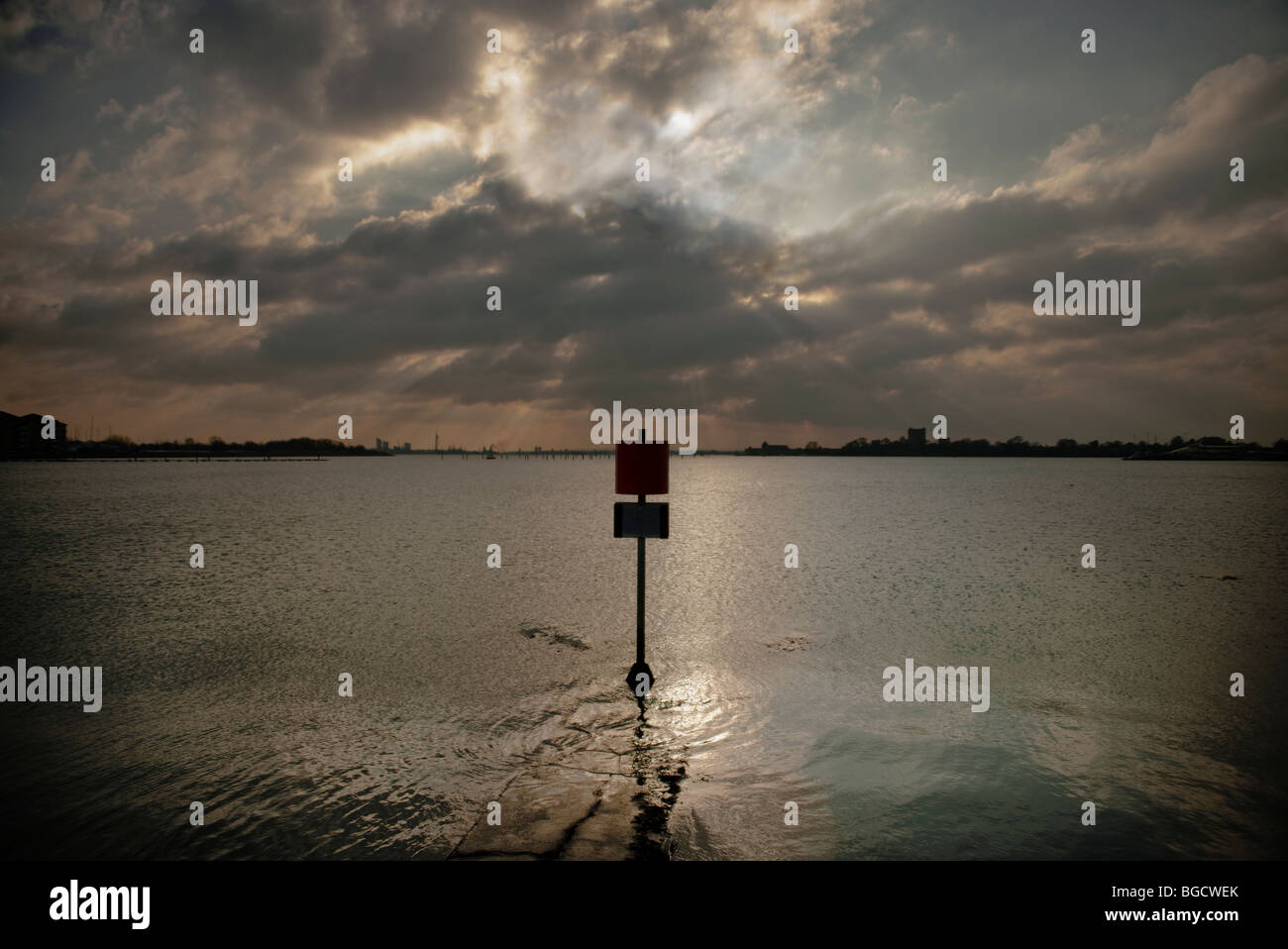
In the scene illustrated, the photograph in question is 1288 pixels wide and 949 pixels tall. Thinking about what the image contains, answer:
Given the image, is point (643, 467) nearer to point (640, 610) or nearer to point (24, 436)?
point (640, 610)

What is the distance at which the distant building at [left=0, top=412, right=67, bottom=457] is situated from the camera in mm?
167250

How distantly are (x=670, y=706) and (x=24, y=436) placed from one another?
237054mm

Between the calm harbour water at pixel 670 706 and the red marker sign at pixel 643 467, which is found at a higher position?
the red marker sign at pixel 643 467

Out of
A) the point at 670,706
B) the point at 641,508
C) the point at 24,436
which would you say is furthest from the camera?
the point at 24,436

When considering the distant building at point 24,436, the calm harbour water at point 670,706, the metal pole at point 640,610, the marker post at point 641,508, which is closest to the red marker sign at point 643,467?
the marker post at point 641,508

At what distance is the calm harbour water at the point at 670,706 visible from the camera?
4.77 meters

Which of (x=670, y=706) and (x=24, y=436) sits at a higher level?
(x=24, y=436)

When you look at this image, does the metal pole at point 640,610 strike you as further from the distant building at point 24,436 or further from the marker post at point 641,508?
the distant building at point 24,436

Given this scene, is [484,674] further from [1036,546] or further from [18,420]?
[18,420]

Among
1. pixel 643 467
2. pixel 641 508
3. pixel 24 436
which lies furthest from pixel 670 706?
pixel 24 436

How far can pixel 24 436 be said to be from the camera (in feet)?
560

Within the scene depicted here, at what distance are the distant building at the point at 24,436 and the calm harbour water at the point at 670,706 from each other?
212 m

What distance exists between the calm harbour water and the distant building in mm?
212377
